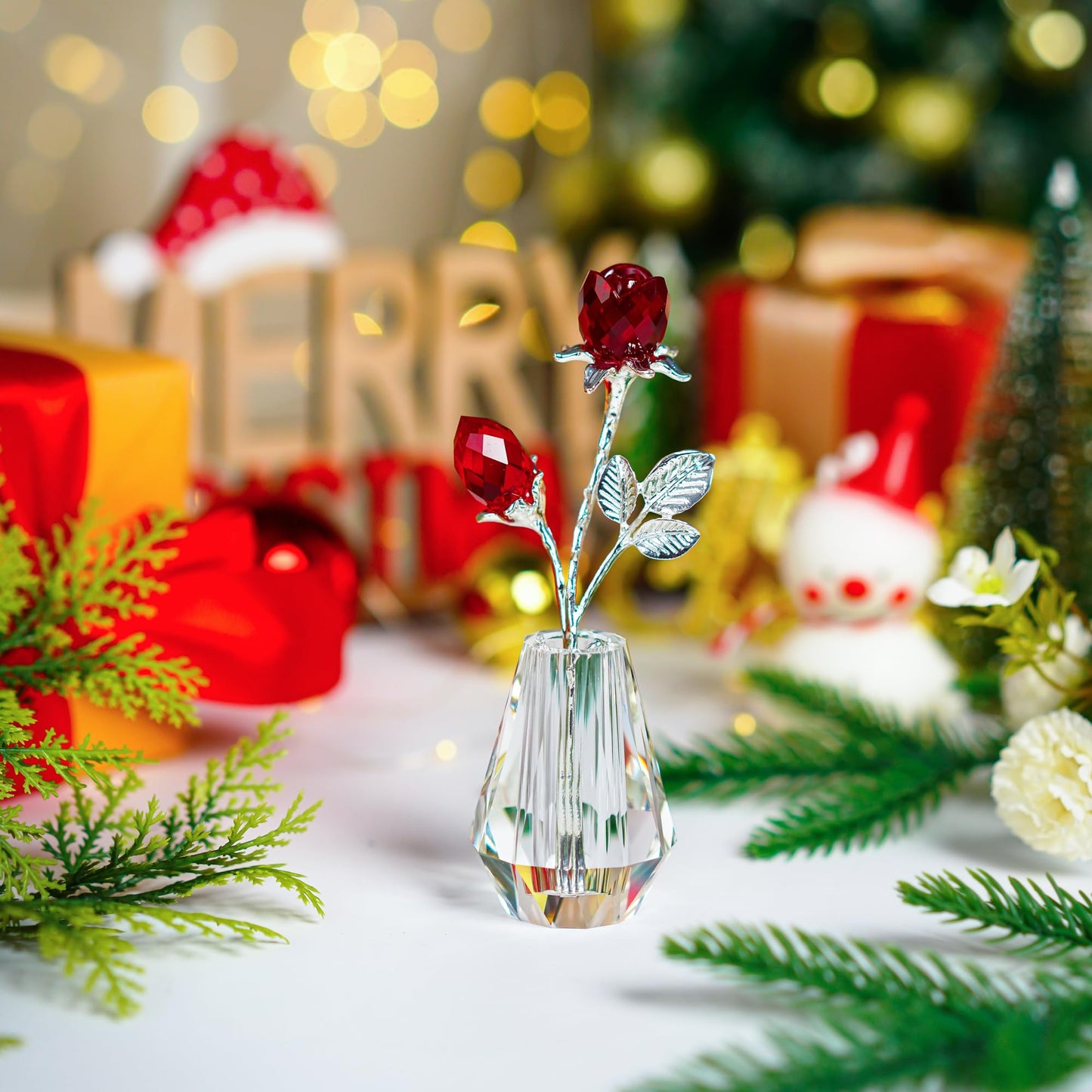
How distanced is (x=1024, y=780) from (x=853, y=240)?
681 millimetres

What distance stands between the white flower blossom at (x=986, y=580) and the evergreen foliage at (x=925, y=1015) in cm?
15

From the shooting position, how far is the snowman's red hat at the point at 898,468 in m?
0.89

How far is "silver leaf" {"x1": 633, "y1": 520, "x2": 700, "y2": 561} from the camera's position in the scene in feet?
1.88

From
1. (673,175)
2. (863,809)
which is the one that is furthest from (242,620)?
(673,175)

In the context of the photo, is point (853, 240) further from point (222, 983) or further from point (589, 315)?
point (222, 983)

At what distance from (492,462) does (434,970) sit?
229 mm

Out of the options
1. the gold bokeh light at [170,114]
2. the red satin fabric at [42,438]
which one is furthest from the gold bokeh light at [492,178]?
the red satin fabric at [42,438]

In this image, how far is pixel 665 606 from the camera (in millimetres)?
1304

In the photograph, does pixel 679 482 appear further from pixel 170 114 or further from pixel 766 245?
pixel 170 114

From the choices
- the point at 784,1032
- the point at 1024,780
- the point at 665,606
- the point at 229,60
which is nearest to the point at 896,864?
the point at 1024,780

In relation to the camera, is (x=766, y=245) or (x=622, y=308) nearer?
(x=622, y=308)

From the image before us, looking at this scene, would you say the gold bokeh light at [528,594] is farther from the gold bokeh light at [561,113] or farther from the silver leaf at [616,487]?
the gold bokeh light at [561,113]

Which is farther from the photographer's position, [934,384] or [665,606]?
[665,606]

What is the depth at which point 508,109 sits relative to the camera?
1748 millimetres
